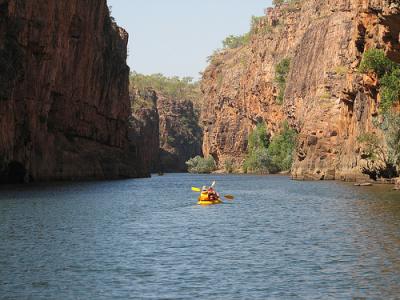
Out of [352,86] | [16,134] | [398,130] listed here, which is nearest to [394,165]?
[398,130]

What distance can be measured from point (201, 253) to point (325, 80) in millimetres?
109728

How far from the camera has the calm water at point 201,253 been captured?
23.6 m

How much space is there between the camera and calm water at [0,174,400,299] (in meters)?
23.6

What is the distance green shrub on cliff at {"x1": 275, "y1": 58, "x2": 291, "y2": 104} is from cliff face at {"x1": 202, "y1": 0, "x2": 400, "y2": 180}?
1.84m

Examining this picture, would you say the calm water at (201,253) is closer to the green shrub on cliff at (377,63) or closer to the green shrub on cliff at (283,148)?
the green shrub on cliff at (377,63)

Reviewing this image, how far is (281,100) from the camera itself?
181000 mm

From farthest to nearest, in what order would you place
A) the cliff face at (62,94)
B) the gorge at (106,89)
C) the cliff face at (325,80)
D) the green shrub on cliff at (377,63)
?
the cliff face at (325,80) → the green shrub on cliff at (377,63) → the gorge at (106,89) → the cliff face at (62,94)

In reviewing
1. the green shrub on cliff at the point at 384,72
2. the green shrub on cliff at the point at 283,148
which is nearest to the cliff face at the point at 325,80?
the green shrub on cliff at the point at 384,72

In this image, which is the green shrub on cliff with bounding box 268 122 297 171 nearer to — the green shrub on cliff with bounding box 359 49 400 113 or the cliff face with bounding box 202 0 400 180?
the cliff face with bounding box 202 0 400 180

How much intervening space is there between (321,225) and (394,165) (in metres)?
46.6

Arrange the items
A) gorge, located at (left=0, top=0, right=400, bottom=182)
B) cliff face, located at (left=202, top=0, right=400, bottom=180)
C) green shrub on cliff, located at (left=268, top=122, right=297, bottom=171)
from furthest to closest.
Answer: green shrub on cliff, located at (left=268, top=122, right=297, bottom=171)
cliff face, located at (left=202, top=0, right=400, bottom=180)
gorge, located at (left=0, top=0, right=400, bottom=182)

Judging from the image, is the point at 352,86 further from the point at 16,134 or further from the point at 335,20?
the point at 16,134

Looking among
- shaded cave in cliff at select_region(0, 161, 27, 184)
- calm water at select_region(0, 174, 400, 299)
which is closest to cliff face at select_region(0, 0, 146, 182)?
shaded cave in cliff at select_region(0, 161, 27, 184)

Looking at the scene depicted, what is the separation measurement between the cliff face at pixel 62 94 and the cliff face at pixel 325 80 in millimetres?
34506
